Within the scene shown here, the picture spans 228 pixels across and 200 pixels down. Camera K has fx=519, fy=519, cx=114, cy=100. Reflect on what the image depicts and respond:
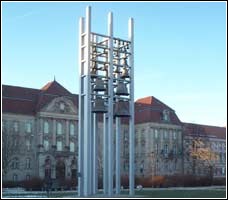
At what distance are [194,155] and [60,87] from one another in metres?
22.2

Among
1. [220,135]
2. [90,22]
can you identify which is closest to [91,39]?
[90,22]

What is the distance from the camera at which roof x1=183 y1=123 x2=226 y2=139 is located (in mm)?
90812

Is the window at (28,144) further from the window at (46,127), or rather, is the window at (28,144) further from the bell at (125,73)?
the bell at (125,73)

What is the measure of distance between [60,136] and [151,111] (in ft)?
54.4

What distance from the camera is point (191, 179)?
2216 inches

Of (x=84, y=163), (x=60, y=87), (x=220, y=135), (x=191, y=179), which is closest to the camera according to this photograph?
(x=84, y=163)

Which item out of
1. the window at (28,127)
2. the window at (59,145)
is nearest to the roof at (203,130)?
the window at (59,145)

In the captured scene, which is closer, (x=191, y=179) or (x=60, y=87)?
(x=191, y=179)

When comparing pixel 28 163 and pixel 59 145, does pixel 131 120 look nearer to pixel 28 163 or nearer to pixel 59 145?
pixel 28 163

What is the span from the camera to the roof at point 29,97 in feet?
236

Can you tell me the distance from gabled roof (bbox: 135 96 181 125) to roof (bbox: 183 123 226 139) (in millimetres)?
3903

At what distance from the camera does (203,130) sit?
95.3m

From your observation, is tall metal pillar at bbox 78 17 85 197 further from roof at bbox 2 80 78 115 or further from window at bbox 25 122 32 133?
window at bbox 25 122 32 133

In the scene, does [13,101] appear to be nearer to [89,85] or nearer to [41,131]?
[41,131]
